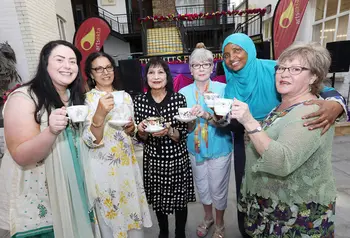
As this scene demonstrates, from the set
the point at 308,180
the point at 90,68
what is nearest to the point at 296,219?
the point at 308,180

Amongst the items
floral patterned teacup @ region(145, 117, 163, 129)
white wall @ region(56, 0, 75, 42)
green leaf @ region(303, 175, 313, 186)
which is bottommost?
green leaf @ region(303, 175, 313, 186)

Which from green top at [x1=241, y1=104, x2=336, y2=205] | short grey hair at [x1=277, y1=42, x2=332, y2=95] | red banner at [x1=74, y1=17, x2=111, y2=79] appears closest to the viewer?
green top at [x1=241, y1=104, x2=336, y2=205]

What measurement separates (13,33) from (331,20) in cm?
827

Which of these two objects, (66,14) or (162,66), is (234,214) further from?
(66,14)

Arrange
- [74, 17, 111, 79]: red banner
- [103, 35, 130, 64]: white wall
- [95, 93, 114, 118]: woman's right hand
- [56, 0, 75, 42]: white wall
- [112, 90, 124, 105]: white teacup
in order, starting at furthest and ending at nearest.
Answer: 1. [103, 35, 130, 64]: white wall
2. [56, 0, 75, 42]: white wall
3. [74, 17, 111, 79]: red banner
4. [112, 90, 124, 105]: white teacup
5. [95, 93, 114, 118]: woman's right hand

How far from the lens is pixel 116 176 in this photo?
5.25 feet

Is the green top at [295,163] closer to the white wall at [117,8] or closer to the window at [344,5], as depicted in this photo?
the window at [344,5]

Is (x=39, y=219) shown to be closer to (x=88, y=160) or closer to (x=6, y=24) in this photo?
(x=88, y=160)

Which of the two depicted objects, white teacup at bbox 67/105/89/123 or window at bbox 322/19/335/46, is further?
window at bbox 322/19/335/46

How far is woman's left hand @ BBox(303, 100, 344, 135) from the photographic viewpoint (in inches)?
41.3

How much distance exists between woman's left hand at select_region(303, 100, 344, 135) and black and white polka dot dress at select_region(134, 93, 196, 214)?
0.98 metres

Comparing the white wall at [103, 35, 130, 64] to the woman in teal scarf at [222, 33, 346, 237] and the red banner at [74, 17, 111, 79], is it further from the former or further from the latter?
the woman in teal scarf at [222, 33, 346, 237]

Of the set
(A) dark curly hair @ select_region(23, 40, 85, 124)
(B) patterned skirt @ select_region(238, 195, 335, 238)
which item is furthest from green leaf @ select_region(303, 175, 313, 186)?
(A) dark curly hair @ select_region(23, 40, 85, 124)

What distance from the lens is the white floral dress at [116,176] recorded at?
157cm
